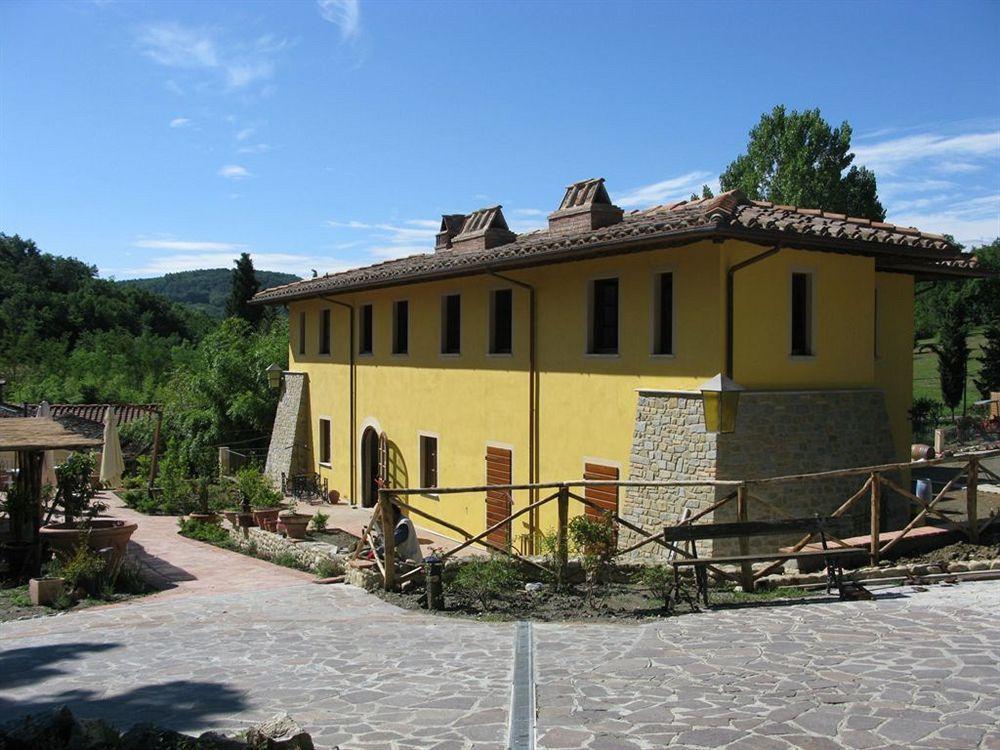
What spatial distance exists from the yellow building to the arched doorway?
1.52 m

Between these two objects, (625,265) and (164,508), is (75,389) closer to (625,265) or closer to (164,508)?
(164,508)

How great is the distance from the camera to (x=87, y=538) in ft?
38.2

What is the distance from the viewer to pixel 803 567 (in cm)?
1015

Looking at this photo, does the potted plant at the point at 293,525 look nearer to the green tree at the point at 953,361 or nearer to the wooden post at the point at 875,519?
the wooden post at the point at 875,519

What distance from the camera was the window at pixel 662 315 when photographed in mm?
12492

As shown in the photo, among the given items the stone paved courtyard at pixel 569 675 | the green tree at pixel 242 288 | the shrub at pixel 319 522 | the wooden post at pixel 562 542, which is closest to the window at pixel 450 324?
the shrub at pixel 319 522

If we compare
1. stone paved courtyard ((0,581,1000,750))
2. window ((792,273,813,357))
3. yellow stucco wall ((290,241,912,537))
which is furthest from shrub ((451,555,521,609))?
window ((792,273,813,357))

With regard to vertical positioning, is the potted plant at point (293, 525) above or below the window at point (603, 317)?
below

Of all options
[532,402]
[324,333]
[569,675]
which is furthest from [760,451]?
[324,333]

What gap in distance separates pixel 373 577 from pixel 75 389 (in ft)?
97.0

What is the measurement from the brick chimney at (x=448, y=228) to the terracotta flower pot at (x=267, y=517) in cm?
757

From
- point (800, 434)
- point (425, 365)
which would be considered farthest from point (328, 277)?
point (800, 434)

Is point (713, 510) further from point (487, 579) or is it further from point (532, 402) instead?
point (532, 402)

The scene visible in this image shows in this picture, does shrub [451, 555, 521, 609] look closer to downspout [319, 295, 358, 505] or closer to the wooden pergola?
the wooden pergola
